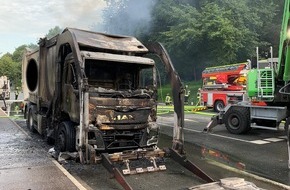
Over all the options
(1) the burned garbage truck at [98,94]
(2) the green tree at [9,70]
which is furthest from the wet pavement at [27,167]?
(2) the green tree at [9,70]

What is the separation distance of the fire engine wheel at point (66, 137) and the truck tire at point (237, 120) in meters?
6.11

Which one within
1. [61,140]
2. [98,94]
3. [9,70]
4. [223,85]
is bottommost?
[61,140]

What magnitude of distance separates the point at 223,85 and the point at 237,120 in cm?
825

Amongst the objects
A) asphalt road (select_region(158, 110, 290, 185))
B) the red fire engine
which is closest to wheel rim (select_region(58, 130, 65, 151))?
asphalt road (select_region(158, 110, 290, 185))

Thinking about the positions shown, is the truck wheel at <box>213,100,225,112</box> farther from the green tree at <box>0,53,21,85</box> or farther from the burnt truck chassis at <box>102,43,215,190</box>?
the green tree at <box>0,53,21,85</box>

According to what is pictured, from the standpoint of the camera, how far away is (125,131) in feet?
23.4

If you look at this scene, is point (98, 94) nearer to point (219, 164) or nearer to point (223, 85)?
point (219, 164)

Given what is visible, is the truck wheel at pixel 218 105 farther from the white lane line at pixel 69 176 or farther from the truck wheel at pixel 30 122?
the white lane line at pixel 69 176

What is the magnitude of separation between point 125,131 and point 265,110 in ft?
18.9

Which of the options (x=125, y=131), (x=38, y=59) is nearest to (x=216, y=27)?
(x=38, y=59)

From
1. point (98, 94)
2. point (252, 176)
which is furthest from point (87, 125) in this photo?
point (252, 176)

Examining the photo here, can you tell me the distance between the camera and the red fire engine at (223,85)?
19.1 m

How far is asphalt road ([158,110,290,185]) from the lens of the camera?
23.6 feet

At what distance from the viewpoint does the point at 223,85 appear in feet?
64.9
